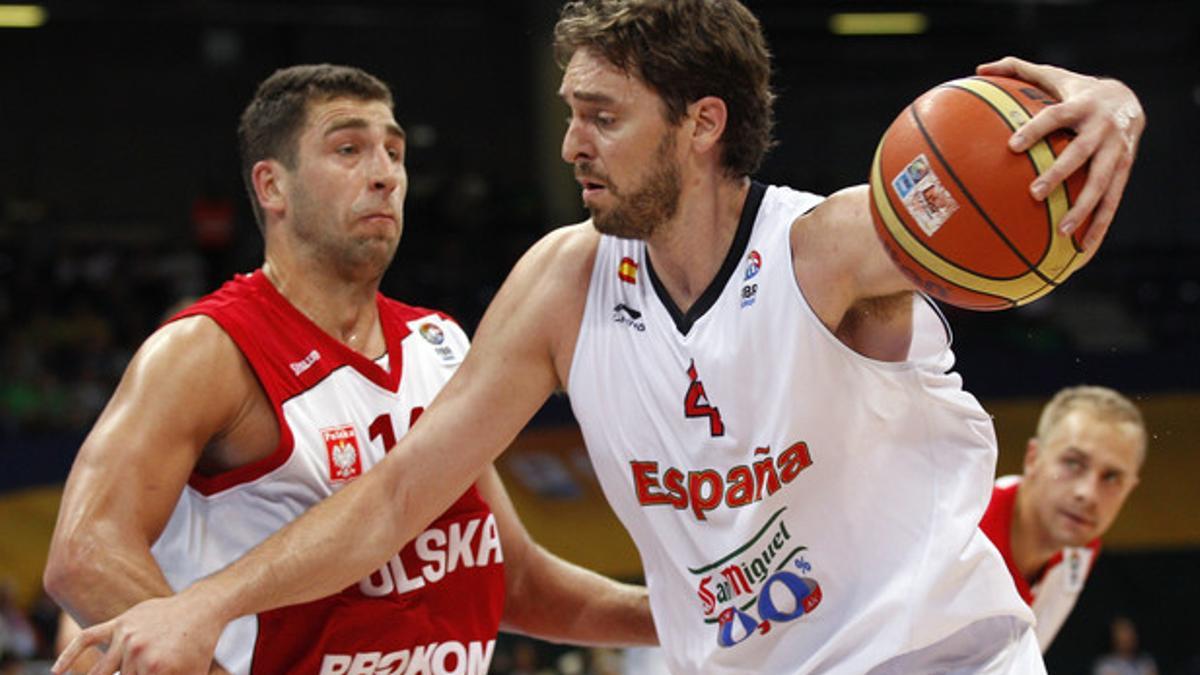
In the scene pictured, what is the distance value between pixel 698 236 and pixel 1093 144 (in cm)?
90

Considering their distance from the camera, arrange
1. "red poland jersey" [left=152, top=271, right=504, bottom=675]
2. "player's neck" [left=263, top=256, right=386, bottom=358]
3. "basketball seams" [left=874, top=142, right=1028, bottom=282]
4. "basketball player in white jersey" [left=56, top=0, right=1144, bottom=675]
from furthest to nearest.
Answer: "player's neck" [left=263, top=256, right=386, bottom=358]
"red poland jersey" [left=152, top=271, right=504, bottom=675]
"basketball player in white jersey" [left=56, top=0, right=1144, bottom=675]
"basketball seams" [left=874, top=142, right=1028, bottom=282]

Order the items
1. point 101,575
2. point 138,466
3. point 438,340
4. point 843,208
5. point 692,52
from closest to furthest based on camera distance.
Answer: point 843,208 → point 692,52 → point 101,575 → point 138,466 → point 438,340

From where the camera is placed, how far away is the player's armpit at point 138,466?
10.8 feet

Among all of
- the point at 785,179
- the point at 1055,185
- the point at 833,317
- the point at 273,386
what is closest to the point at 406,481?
→ the point at 273,386

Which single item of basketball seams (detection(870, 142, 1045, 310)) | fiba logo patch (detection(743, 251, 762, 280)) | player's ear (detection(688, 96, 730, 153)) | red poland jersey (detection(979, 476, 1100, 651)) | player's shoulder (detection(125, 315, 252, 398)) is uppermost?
player's ear (detection(688, 96, 730, 153))

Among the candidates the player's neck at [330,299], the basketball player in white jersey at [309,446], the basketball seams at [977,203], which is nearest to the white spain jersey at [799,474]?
the basketball seams at [977,203]

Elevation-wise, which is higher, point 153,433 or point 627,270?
point 627,270

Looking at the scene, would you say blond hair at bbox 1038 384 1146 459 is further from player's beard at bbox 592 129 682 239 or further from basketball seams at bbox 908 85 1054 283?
basketball seams at bbox 908 85 1054 283

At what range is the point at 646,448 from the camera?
A: 3.18 meters

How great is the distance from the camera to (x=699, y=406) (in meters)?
3.09

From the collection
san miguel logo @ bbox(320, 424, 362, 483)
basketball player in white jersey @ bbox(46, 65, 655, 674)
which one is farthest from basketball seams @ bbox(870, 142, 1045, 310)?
san miguel logo @ bbox(320, 424, 362, 483)

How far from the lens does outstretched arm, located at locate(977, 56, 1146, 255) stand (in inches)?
98.3

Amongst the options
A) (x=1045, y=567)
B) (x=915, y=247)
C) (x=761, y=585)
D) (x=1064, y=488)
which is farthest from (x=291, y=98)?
(x=1045, y=567)

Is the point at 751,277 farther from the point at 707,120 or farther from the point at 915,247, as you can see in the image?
the point at 915,247
